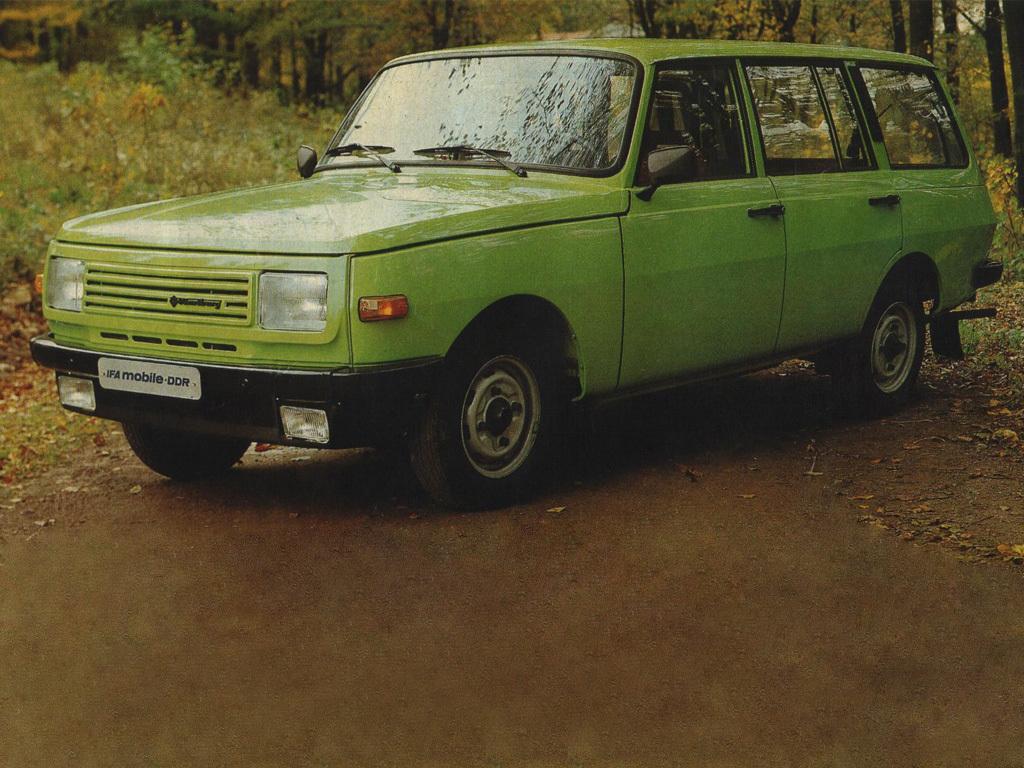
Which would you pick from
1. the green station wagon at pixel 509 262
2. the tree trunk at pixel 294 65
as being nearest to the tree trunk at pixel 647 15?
the tree trunk at pixel 294 65

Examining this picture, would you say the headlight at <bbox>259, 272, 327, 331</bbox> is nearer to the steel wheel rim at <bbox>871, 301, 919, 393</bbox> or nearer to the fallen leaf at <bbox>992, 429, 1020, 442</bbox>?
the steel wheel rim at <bbox>871, 301, 919, 393</bbox>

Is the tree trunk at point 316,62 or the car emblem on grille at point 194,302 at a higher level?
the tree trunk at point 316,62

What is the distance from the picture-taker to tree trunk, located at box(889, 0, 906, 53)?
747 inches

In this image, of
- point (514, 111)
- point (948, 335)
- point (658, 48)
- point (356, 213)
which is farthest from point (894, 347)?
point (356, 213)

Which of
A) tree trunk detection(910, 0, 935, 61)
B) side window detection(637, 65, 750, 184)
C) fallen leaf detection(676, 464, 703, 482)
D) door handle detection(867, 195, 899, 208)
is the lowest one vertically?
fallen leaf detection(676, 464, 703, 482)

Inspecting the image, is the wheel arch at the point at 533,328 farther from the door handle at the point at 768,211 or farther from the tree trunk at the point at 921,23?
the tree trunk at the point at 921,23

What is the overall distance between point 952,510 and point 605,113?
238 cm

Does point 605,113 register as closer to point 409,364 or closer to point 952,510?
Answer: point 409,364

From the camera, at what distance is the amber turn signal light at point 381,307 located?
4945 millimetres

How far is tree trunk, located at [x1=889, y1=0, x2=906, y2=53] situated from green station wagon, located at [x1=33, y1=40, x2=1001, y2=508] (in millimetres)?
12222

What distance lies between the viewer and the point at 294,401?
509cm

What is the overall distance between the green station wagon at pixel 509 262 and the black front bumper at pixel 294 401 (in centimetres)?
1

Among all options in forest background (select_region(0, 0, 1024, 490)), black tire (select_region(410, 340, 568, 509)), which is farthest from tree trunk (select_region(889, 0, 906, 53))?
black tire (select_region(410, 340, 568, 509))

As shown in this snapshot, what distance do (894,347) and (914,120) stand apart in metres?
1.38
